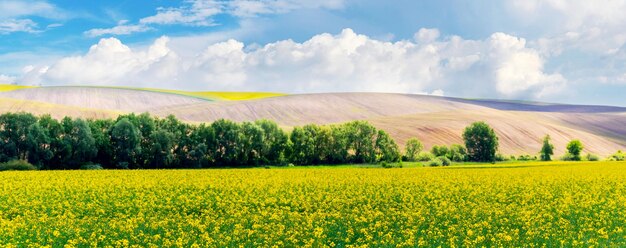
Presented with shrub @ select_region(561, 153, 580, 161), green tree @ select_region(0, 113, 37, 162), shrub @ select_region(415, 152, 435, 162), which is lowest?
shrub @ select_region(561, 153, 580, 161)

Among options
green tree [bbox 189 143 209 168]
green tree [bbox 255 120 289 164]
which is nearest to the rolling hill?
green tree [bbox 255 120 289 164]

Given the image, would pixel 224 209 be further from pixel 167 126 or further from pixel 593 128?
pixel 593 128

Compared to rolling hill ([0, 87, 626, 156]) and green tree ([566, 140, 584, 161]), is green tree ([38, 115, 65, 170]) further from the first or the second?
green tree ([566, 140, 584, 161])

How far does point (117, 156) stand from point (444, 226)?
2742 inches

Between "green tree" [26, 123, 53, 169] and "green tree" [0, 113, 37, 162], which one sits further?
"green tree" [0, 113, 37, 162]

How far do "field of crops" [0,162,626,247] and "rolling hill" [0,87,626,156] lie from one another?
9177cm

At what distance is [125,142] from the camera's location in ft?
282

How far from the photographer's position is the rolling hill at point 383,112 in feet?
464

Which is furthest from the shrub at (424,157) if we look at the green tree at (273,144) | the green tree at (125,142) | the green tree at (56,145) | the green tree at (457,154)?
the green tree at (56,145)

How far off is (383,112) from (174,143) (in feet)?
301

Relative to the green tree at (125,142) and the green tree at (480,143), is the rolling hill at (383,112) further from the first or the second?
the green tree at (125,142)

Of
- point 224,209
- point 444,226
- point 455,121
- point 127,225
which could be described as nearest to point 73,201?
point 224,209

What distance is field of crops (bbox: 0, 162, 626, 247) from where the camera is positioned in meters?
21.1

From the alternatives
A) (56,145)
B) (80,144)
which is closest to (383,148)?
(80,144)
